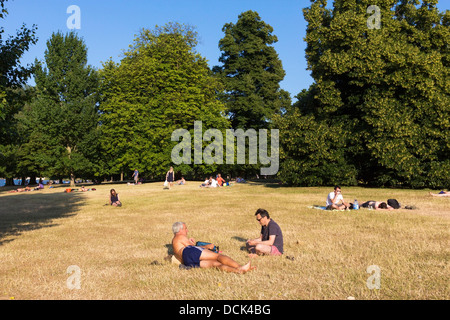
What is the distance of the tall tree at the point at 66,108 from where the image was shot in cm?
4594

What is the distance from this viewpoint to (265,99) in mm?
55156

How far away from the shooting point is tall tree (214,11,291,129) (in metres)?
52.1

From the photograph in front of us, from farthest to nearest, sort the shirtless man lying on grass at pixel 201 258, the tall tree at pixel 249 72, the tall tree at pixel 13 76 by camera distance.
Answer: the tall tree at pixel 249 72 → the tall tree at pixel 13 76 → the shirtless man lying on grass at pixel 201 258

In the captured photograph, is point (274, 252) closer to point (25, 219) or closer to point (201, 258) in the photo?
point (201, 258)

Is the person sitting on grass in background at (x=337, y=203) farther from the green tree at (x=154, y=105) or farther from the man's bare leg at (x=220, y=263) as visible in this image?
the green tree at (x=154, y=105)

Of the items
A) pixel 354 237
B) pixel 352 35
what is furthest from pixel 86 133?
pixel 354 237

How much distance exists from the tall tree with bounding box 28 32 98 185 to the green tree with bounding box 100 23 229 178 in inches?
92.9

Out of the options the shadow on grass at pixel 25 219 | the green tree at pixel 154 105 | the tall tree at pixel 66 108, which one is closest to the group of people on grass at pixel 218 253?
the shadow on grass at pixel 25 219

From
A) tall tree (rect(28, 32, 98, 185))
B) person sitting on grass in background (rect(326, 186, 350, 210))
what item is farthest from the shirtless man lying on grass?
tall tree (rect(28, 32, 98, 185))

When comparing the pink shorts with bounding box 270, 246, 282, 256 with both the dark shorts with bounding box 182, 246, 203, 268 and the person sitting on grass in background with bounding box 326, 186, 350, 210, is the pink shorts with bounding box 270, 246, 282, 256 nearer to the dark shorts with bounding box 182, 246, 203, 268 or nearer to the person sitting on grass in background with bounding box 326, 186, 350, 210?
the dark shorts with bounding box 182, 246, 203, 268

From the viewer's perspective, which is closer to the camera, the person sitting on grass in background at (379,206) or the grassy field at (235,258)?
the grassy field at (235,258)

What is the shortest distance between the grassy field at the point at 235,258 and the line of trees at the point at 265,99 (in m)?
5.20

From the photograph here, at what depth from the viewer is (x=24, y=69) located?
13.6 meters
